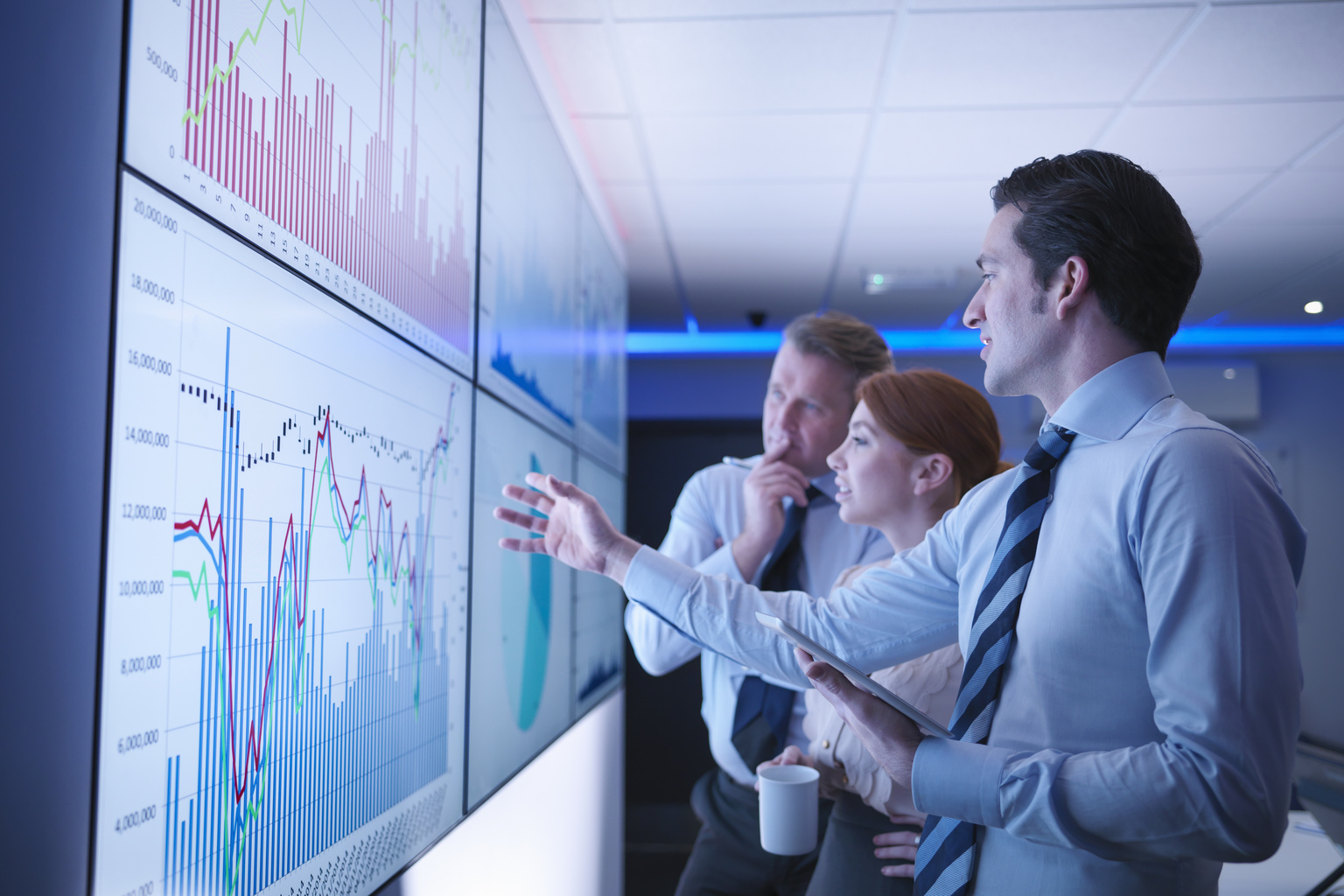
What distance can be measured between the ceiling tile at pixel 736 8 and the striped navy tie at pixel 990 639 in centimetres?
146

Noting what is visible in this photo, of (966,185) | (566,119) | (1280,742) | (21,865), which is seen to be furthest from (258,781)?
(966,185)

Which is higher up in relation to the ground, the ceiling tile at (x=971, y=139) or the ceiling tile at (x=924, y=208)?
the ceiling tile at (x=971, y=139)

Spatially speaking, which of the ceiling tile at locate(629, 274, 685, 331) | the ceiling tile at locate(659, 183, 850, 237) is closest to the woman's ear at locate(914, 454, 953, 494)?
the ceiling tile at locate(659, 183, 850, 237)

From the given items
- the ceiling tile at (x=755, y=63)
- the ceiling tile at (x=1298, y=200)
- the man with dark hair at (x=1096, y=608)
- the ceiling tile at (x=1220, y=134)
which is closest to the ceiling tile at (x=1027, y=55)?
the ceiling tile at (x=755, y=63)

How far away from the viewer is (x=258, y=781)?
3.25 feet

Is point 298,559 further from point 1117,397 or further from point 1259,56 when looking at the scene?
point 1259,56

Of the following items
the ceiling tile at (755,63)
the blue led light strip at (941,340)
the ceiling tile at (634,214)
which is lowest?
the blue led light strip at (941,340)

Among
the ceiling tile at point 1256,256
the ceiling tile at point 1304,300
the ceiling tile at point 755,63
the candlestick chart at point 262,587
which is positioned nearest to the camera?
the candlestick chart at point 262,587

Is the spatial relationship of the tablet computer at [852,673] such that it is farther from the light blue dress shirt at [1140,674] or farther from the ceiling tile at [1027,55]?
the ceiling tile at [1027,55]

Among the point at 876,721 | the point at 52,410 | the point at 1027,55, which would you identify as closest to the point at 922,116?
the point at 1027,55

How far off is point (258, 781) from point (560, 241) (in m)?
1.81

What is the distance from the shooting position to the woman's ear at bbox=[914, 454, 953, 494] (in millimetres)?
1622

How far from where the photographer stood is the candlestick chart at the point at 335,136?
33.7 inches

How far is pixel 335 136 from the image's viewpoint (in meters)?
1.19
